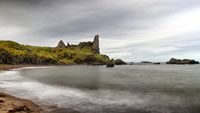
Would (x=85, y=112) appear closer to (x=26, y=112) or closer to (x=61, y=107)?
(x=61, y=107)

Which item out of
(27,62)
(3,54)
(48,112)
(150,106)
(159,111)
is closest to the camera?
(48,112)

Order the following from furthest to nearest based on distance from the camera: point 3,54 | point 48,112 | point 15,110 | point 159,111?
1. point 3,54
2. point 159,111
3. point 48,112
4. point 15,110

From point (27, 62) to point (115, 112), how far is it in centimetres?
18101

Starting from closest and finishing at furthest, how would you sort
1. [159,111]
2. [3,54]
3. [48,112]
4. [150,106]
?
1. [48,112]
2. [159,111]
3. [150,106]
4. [3,54]

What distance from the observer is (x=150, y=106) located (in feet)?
82.9

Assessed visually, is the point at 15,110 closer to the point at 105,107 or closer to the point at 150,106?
the point at 105,107

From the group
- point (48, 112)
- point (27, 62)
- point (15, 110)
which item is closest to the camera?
point (15, 110)

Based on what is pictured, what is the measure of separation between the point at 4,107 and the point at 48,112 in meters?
3.76

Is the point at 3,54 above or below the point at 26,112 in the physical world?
above

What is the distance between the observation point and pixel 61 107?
75.5 feet

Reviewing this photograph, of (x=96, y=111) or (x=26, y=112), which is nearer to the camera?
(x=26, y=112)

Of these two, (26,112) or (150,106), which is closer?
(26,112)

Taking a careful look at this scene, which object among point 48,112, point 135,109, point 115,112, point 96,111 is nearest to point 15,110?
point 48,112

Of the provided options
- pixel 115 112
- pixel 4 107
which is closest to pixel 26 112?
pixel 4 107
